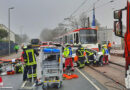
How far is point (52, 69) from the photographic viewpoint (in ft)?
24.0

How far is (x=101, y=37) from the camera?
29578mm

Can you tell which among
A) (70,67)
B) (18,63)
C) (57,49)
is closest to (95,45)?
(70,67)

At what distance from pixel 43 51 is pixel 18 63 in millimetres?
5215

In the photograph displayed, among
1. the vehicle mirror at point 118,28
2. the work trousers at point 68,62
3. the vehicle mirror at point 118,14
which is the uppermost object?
the vehicle mirror at point 118,14

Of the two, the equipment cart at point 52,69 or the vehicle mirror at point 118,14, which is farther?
the equipment cart at point 52,69

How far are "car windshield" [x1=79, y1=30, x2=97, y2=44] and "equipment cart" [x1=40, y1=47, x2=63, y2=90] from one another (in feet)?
40.4

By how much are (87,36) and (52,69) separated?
43.3 feet

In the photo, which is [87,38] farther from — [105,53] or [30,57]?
[30,57]

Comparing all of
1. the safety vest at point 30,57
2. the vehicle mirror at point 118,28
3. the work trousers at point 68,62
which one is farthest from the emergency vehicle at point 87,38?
the vehicle mirror at point 118,28

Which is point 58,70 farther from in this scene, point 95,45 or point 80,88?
point 95,45

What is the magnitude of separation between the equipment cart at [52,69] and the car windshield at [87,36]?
12312 millimetres

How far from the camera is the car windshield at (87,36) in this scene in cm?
1981

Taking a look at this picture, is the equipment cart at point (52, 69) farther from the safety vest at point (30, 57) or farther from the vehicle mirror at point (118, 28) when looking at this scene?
the vehicle mirror at point (118, 28)

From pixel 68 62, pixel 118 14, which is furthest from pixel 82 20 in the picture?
pixel 118 14
